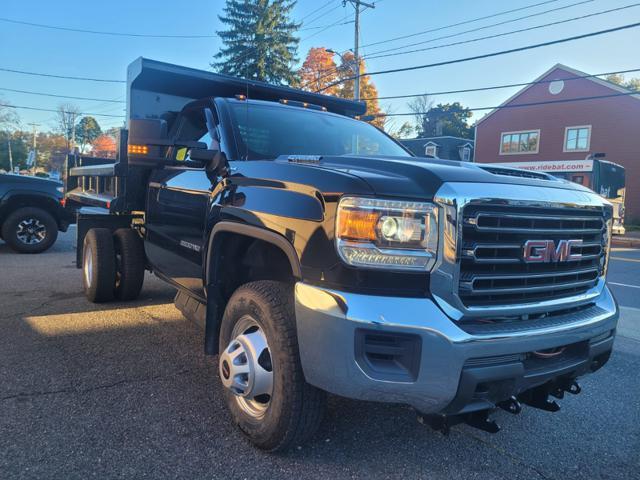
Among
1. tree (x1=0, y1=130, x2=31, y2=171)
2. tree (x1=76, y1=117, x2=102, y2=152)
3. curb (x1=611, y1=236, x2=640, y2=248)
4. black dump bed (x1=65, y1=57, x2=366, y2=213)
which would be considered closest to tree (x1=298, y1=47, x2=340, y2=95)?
curb (x1=611, y1=236, x2=640, y2=248)

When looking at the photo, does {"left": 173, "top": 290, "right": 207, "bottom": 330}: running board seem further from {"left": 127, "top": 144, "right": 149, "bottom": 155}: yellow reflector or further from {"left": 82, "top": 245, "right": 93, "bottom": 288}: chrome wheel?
{"left": 82, "top": 245, "right": 93, "bottom": 288}: chrome wheel

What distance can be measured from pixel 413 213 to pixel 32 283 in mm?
6233

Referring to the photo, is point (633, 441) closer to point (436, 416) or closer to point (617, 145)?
point (436, 416)

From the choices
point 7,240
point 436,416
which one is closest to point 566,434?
point 436,416

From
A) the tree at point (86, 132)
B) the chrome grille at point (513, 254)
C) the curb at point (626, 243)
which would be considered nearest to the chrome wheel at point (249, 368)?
the chrome grille at point (513, 254)

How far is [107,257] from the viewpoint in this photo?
5.32m

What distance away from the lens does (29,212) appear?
9.64 meters

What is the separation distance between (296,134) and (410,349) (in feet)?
6.77

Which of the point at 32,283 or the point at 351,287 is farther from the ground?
the point at 351,287

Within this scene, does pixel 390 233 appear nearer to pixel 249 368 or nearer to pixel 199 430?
pixel 249 368

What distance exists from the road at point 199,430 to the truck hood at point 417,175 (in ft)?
4.66

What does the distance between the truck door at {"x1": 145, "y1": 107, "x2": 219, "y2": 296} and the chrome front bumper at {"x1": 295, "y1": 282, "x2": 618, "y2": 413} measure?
1506 mm

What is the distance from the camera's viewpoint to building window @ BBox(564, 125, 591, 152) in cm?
3120

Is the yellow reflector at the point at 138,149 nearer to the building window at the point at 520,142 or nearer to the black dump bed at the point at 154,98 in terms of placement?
the black dump bed at the point at 154,98
